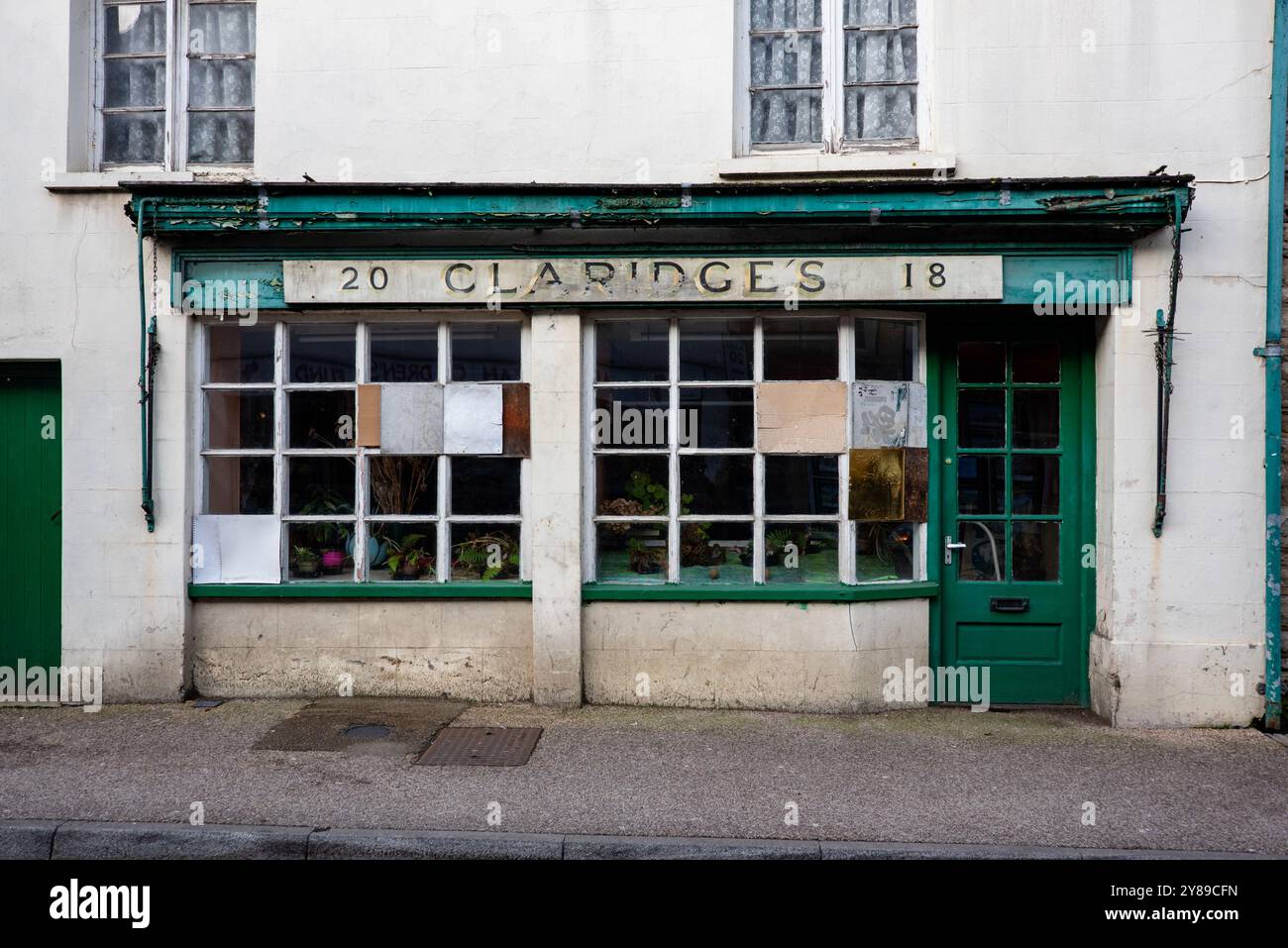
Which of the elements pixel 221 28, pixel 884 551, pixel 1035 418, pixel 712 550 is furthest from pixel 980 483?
pixel 221 28

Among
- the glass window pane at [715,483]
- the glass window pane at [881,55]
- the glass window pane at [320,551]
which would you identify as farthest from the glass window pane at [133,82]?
the glass window pane at [881,55]

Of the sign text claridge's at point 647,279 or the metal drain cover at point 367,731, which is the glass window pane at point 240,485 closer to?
the sign text claridge's at point 647,279

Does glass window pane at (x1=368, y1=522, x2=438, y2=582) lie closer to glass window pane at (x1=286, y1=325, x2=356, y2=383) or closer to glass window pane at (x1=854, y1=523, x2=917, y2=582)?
glass window pane at (x1=286, y1=325, x2=356, y2=383)

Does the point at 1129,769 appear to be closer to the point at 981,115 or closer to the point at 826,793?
the point at 826,793

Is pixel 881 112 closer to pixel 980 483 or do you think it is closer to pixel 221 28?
pixel 980 483

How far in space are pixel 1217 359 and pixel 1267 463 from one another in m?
0.78

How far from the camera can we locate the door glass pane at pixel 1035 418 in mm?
7012

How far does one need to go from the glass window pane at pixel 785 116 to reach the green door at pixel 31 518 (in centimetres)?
561

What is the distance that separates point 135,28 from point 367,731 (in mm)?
5588

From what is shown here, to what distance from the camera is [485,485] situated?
709 cm

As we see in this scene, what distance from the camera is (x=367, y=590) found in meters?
6.98

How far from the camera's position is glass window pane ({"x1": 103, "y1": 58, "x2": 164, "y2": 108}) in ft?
23.6

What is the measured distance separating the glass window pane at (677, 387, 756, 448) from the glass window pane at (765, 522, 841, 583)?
70cm
